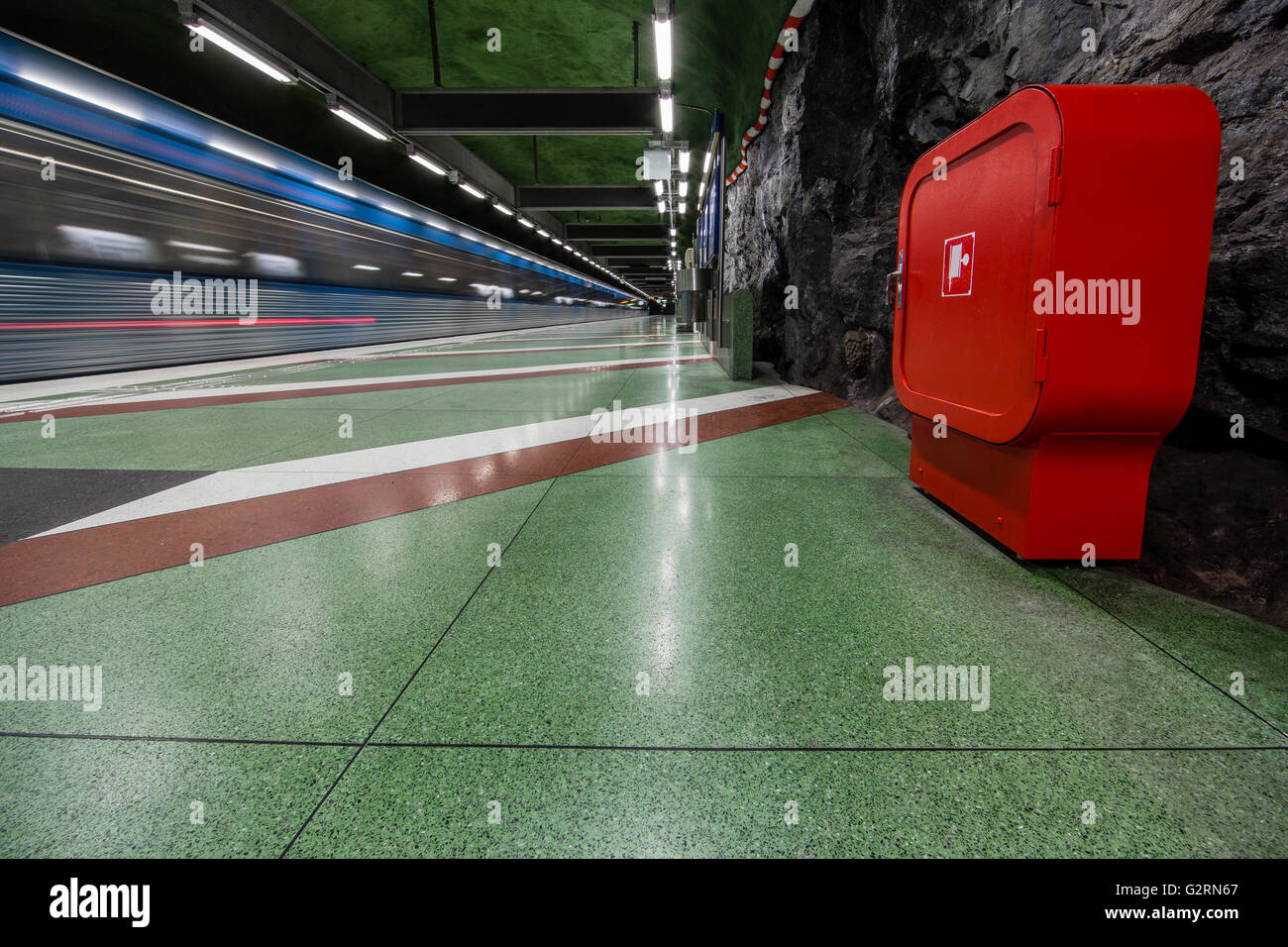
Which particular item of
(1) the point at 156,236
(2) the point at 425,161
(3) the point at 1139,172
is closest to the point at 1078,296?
(3) the point at 1139,172

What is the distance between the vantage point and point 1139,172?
1.75 metres

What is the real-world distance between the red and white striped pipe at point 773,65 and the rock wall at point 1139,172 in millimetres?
175

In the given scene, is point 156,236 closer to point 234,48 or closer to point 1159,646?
point 234,48

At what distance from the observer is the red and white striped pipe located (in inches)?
229

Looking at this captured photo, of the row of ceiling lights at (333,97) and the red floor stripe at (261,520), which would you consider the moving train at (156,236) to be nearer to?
the row of ceiling lights at (333,97)

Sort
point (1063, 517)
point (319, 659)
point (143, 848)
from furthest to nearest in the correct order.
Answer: point (1063, 517) → point (319, 659) → point (143, 848)

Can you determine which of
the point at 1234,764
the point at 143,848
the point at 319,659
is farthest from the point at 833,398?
the point at 143,848

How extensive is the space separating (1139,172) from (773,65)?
21.6 feet

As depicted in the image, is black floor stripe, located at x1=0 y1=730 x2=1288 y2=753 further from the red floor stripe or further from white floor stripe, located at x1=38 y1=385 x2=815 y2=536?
white floor stripe, located at x1=38 y1=385 x2=815 y2=536

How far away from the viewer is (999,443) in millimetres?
2127

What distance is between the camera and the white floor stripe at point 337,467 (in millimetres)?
2822

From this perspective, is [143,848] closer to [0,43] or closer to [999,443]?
[999,443]

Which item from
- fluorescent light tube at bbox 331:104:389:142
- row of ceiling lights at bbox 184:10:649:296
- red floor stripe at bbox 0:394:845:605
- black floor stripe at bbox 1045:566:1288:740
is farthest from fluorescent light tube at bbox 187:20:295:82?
black floor stripe at bbox 1045:566:1288:740

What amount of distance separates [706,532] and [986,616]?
3.60 feet
